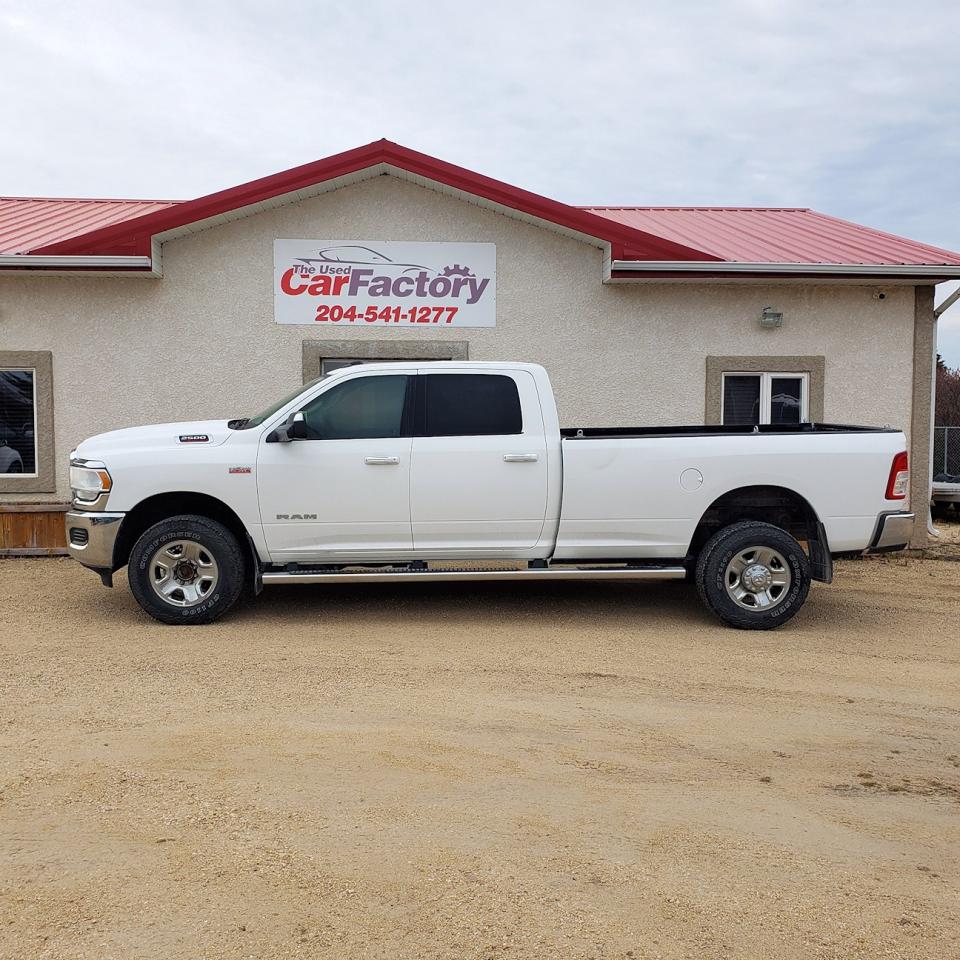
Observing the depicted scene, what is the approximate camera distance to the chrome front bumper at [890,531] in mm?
7305

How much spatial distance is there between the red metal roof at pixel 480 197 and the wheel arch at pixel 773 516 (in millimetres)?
4119

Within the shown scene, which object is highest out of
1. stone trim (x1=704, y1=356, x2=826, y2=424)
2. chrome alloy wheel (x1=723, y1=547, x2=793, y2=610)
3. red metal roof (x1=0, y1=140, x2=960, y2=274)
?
red metal roof (x1=0, y1=140, x2=960, y2=274)

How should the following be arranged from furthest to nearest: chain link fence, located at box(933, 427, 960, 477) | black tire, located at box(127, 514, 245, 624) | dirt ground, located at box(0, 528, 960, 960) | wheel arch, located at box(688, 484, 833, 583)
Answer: chain link fence, located at box(933, 427, 960, 477), wheel arch, located at box(688, 484, 833, 583), black tire, located at box(127, 514, 245, 624), dirt ground, located at box(0, 528, 960, 960)

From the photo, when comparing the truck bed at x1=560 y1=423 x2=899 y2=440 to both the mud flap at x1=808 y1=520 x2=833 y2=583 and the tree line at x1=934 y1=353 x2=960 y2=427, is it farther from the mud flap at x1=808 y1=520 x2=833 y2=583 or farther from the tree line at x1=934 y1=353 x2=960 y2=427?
the tree line at x1=934 y1=353 x2=960 y2=427

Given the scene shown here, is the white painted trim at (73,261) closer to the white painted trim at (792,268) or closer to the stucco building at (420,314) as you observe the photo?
the stucco building at (420,314)

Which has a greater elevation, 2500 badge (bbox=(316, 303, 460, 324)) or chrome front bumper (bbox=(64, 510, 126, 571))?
2500 badge (bbox=(316, 303, 460, 324))

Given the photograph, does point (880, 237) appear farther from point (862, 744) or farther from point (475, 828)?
point (475, 828)

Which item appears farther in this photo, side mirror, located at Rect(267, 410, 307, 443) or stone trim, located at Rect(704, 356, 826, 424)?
stone trim, located at Rect(704, 356, 826, 424)

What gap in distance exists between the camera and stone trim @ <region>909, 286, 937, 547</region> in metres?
11.5

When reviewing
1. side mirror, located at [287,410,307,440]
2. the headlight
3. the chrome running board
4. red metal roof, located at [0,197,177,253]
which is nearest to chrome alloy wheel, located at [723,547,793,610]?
the chrome running board

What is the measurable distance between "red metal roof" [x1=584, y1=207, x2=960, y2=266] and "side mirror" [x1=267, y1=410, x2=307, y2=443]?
620 centimetres

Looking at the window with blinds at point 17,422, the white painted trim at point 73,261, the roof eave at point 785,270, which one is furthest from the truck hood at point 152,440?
the roof eave at point 785,270

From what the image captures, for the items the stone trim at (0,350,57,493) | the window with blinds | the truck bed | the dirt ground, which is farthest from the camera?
the window with blinds

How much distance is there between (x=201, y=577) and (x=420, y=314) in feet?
16.2
